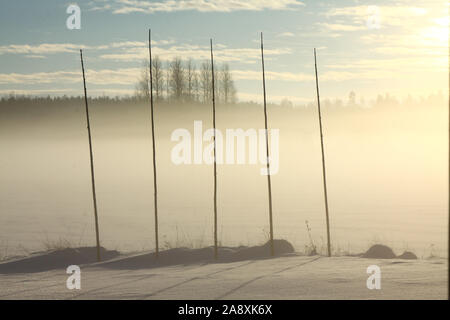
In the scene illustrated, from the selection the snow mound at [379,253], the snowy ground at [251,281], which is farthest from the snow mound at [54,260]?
the snow mound at [379,253]

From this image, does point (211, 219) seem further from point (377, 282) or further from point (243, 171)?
point (243, 171)

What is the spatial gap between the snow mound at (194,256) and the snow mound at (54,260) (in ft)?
2.58

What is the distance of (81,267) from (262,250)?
380cm

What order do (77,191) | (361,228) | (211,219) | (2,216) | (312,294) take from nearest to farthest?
(312,294), (361,228), (211,219), (2,216), (77,191)

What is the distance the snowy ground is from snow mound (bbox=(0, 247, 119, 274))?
768mm

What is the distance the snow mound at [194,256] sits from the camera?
12523 millimetres

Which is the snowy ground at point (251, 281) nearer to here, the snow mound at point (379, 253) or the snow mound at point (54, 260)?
the snow mound at point (54, 260)

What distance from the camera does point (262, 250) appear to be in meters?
13.1

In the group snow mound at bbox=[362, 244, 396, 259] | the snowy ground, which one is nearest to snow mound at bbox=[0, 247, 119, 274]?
the snowy ground

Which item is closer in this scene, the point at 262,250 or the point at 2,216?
the point at 262,250

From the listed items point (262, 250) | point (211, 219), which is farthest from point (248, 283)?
point (211, 219)

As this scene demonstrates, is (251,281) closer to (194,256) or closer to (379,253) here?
(194,256)

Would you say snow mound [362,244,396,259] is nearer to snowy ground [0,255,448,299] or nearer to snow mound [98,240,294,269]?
snowy ground [0,255,448,299]

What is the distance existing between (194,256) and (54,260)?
305 centimetres
